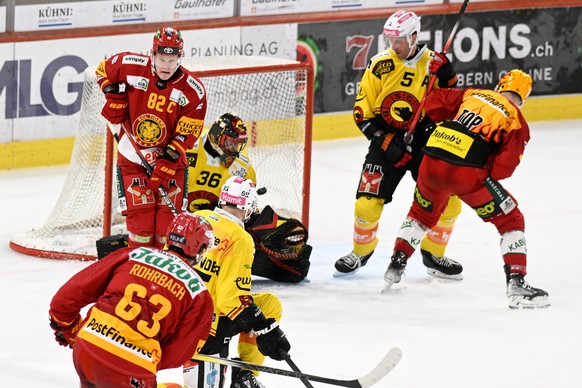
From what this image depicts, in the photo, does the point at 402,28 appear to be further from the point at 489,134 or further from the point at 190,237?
the point at 190,237

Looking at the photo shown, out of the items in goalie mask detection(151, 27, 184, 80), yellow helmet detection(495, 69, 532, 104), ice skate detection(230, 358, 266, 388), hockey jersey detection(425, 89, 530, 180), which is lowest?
ice skate detection(230, 358, 266, 388)

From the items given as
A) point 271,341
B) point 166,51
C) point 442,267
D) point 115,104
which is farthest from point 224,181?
point 271,341

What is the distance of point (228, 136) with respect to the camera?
7.12 metres

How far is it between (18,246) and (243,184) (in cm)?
273

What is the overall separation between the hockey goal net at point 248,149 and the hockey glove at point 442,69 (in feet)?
3.70

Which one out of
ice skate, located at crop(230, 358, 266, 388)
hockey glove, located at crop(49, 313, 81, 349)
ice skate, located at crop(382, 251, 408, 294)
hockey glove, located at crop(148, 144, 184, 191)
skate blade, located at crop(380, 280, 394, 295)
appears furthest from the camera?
skate blade, located at crop(380, 280, 394, 295)

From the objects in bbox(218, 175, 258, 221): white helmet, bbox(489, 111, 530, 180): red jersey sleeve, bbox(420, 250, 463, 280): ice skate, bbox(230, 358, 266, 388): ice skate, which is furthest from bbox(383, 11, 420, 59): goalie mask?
bbox(230, 358, 266, 388): ice skate

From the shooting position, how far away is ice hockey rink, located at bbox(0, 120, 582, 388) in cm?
611

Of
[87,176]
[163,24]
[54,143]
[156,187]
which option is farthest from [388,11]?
[156,187]

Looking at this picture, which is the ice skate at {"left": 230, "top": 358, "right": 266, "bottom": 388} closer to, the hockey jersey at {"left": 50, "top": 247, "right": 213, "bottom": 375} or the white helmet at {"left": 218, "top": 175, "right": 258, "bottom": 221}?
the white helmet at {"left": 218, "top": 175, "right": 258, "bottom": 221}

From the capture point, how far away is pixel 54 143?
9695mm

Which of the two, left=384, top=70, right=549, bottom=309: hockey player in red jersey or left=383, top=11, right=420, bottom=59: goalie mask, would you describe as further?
left=383, top=11, right=420, bottom=59: goalie mask

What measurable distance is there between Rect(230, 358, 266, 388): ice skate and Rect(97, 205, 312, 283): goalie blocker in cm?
178

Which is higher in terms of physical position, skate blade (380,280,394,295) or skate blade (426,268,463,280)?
skate blade (426,268,463,280)
